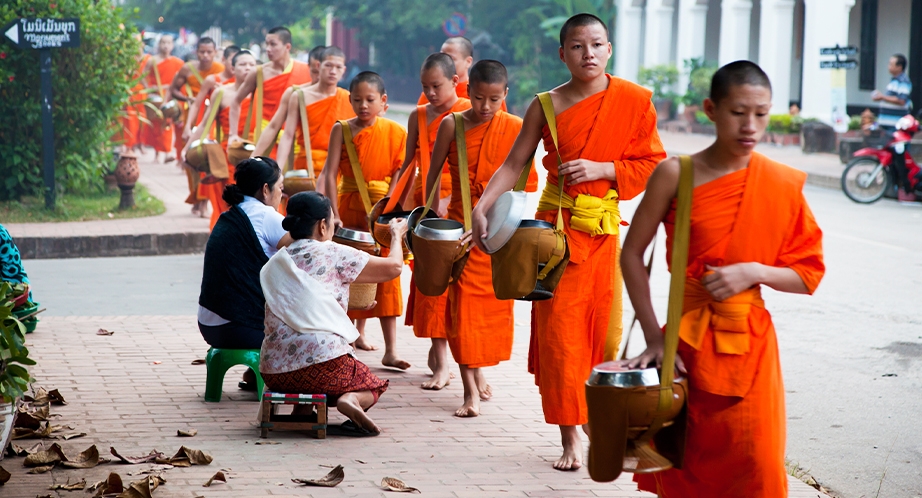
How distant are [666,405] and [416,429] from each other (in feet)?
7.45

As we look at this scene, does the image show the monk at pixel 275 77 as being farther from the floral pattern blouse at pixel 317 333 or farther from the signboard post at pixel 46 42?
the floral pattern blouse at pixel 317 333

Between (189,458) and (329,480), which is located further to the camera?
(189,458)

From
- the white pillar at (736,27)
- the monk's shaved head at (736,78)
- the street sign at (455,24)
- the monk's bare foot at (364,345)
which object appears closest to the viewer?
the monk's shaved head at (736,78)

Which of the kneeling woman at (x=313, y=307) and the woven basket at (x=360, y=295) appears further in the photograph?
the woven basket at (x=360, y=295)

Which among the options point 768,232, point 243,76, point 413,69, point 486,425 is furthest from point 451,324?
point 413,69

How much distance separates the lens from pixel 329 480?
4.33m

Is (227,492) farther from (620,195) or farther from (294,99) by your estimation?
(294,99)

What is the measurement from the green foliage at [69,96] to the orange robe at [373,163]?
6.64 m

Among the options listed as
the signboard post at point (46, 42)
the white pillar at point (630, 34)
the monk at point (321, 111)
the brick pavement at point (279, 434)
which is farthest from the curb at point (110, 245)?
the white pillar at point (630, 34)

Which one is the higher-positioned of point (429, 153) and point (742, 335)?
point (429, 153)

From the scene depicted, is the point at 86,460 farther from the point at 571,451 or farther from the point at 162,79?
the point at 162,79

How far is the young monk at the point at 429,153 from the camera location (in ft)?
19.8

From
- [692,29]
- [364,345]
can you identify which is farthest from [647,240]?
[692,29]

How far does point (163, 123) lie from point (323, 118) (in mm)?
12616
